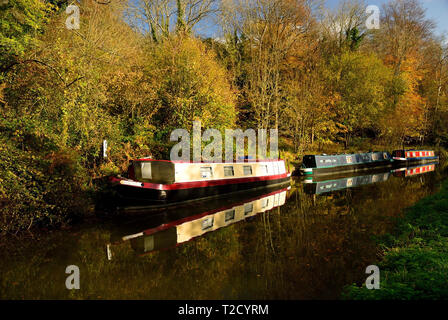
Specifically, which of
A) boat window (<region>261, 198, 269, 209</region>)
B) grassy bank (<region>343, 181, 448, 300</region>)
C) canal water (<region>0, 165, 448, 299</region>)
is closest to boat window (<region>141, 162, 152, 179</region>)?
canal water (<region>0, 165, 448, 299</region>)

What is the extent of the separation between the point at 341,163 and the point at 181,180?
50.1ft

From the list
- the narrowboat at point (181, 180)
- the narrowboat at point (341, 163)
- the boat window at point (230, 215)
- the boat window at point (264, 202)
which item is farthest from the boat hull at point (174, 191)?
the narrowboat at point (341, 163)

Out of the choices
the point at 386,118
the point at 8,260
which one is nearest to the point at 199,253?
the point at 8,260

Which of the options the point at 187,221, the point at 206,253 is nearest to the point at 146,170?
the point at 187,221

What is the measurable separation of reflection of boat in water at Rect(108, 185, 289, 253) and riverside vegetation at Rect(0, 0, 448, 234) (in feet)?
7.40

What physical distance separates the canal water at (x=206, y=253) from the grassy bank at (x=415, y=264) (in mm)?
454

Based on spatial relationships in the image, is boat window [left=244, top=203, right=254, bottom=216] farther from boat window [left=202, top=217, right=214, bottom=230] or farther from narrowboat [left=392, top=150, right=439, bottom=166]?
narrowboat [left=392, top=150, right=439, bottom=166]

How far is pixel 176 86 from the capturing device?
16.6 m

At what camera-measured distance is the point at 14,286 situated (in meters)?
5.58

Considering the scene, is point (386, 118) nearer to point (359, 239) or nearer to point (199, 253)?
point (359, 239)

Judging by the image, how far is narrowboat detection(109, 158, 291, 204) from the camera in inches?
424
